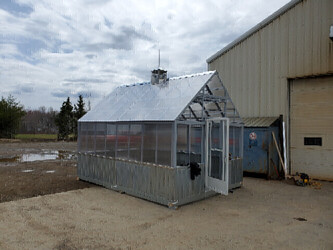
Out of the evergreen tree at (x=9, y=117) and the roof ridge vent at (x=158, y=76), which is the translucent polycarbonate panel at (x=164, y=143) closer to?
the roof ridge vent at (x=158, y=76)

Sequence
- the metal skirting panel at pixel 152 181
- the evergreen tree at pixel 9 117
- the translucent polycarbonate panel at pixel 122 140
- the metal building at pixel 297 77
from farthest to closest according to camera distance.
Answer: the evergreen tree at pixel 9 117
the metal building at pixel 297 77
the translucent polycarbonate panel at pixel 122 140
the metal skirting panel at pixel 152 181

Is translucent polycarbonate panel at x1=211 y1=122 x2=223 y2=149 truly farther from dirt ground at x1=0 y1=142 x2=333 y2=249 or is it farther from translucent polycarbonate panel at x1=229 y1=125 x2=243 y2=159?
dirt ground at x1=0 y1=142 x2=333 y2=249

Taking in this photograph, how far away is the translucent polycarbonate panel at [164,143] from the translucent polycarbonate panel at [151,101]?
30 centimetres

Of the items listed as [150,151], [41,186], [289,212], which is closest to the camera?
[289,212]

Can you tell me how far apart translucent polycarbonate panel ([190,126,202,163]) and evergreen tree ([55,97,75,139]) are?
36786mm

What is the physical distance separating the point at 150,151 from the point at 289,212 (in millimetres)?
4470

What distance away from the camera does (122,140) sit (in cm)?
955

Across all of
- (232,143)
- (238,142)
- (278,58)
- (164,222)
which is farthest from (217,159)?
(278,58)

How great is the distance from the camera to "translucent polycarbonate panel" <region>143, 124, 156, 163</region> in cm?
834

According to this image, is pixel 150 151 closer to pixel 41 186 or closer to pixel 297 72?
pixel 41 186

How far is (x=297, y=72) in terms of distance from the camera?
12.8 metres

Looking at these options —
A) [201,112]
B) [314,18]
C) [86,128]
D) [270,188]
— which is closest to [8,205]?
[86,128]

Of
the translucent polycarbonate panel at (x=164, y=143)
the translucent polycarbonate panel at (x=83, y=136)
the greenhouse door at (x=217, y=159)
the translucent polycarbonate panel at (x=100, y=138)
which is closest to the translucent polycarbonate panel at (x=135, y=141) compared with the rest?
the translucent polycarbonate panel at (x=164, y=143)

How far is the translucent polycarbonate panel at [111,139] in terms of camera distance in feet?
32.4
